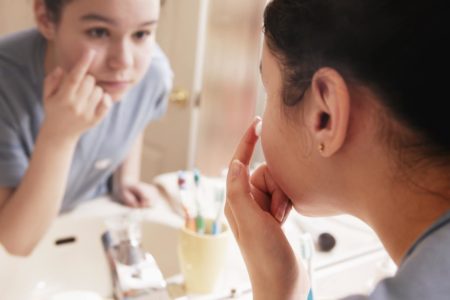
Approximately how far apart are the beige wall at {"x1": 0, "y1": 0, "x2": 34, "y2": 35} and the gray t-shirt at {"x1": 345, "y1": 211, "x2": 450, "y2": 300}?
57cm

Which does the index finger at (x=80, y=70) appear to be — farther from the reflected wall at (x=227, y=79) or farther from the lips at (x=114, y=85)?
the reflected wall at (x=227, y=79)

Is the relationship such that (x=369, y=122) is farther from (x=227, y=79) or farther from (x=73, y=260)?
(x=227, y=79)

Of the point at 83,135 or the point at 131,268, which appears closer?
the point at 131,268

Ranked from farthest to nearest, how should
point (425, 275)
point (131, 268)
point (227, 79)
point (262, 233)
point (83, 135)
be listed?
point (227, 79) < point (83, 135) < point (131, 268) < point (262, 233) < point (425, 275)

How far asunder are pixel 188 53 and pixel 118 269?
525mm

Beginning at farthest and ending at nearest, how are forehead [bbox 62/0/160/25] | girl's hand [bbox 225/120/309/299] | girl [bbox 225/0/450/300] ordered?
1. forehead [bbox 62/0/160/25]
2. girl's hand [bbox 225/120/309/299]
3. girl [bbox 225/0/450/300]

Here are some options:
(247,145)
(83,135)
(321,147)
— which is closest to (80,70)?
(83,135)

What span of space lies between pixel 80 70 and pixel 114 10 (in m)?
0.09

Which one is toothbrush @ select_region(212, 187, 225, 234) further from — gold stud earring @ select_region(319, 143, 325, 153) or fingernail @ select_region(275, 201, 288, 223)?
gold stud earring @ select_region(319, 143, 325, 153)

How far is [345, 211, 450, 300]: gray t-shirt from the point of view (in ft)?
0.97

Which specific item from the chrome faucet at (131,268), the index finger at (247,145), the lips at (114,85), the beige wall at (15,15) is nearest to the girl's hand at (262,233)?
the index finger at (247,145)

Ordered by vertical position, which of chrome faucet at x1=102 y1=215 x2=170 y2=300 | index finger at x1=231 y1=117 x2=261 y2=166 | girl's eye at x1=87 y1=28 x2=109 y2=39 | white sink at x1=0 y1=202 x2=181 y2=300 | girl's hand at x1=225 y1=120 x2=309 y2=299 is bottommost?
white sink at x1=0 y1=202 x2=181 y2=300

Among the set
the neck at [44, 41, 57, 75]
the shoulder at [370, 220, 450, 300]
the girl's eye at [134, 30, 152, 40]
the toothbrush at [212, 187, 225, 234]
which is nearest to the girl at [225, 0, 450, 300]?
the shoulder at [370, 220, 450, 300]

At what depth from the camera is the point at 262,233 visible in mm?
457
